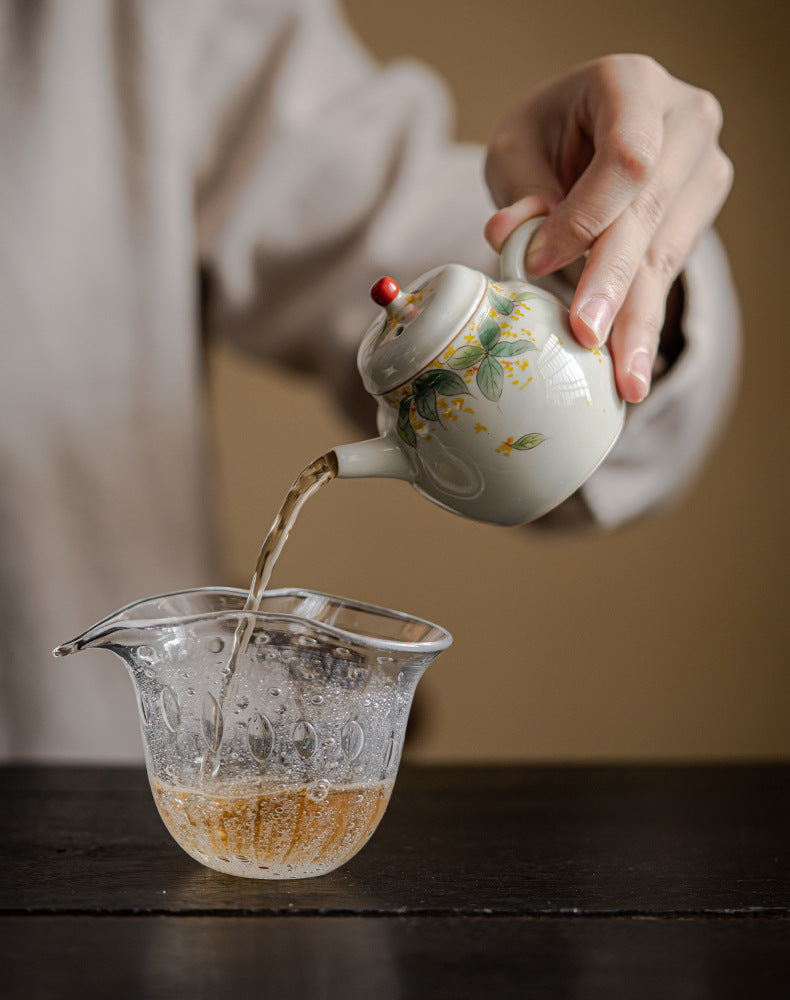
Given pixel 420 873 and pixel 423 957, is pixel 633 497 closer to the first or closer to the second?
pixel 420 873

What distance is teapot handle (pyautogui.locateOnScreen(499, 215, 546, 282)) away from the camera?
0.72 metres

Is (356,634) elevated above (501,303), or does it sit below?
below

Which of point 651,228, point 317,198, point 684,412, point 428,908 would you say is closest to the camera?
point 428,908

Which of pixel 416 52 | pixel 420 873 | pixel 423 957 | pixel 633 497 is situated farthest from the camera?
pixel 416 52

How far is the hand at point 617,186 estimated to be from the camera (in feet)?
2.35

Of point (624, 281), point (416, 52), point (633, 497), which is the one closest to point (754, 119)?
point (416, 52)

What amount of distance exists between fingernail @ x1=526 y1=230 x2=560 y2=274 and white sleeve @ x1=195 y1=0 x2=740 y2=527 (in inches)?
21.9

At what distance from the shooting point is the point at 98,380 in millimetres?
1298

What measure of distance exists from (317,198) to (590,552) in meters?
1.33

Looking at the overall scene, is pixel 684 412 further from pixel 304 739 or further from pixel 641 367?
pixel 304 739

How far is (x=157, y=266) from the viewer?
4.27ft

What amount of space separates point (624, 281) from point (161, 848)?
46 centimetres

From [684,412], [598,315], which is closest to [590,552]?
[684,412]

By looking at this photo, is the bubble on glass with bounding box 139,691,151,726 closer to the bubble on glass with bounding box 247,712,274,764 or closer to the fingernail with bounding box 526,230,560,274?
the bubble on glass with bounding box 247,712,274,764
